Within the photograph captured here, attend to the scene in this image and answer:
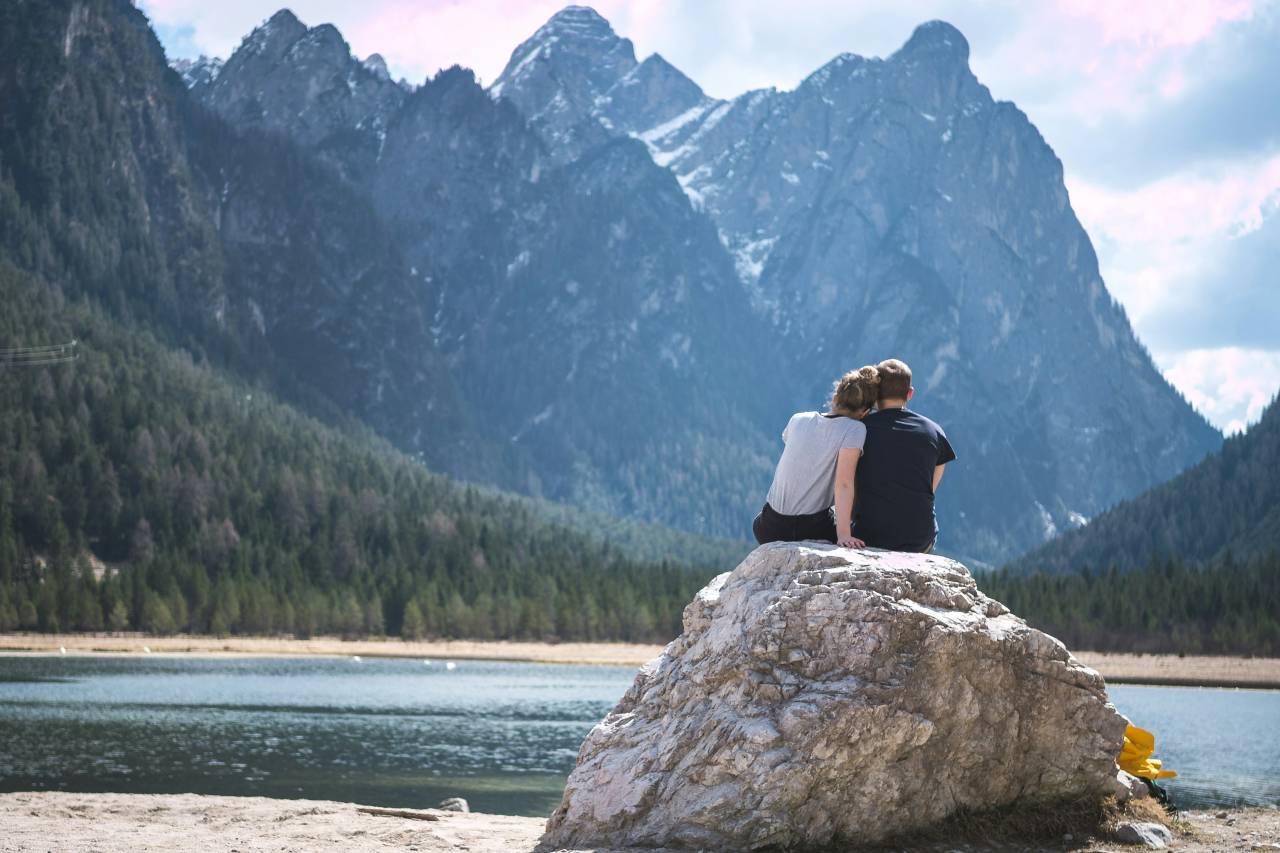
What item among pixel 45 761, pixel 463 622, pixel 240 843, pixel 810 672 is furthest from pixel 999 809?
pixel 463 622

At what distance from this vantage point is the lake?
3891cm

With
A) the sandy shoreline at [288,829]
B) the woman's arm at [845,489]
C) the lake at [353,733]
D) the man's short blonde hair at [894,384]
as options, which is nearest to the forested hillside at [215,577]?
the lake at [353,733]

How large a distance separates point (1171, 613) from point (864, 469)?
132988mm

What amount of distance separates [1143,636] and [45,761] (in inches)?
4541

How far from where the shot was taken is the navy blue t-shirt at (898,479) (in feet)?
57.2

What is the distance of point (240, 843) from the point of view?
1828cm

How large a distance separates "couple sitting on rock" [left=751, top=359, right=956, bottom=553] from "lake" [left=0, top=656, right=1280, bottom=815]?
60.4 feet

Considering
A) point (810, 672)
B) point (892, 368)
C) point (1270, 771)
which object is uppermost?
point (892, 368)

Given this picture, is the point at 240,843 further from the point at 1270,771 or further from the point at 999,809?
the point at 1270,771

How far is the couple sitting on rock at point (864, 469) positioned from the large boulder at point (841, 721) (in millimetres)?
659

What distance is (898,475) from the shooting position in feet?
57.5

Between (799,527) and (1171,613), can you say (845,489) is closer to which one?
→ (799,527)

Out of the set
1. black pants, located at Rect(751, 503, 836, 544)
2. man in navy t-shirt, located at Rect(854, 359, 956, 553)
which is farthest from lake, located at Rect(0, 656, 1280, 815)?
man in navy t-shirt, located at Rect(854, 359, 956, 553)

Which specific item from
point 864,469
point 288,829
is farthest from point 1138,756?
point 288,829
